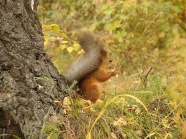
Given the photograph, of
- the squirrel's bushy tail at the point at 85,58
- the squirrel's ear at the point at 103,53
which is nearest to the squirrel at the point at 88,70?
the squirrel's bushy tail at the point at 85,58

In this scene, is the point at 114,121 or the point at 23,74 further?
the point at 114,121

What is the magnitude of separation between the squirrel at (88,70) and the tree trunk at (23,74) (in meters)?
0.37

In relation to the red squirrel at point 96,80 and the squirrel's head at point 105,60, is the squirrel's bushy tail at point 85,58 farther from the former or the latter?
the squirrel's head at point 105,60

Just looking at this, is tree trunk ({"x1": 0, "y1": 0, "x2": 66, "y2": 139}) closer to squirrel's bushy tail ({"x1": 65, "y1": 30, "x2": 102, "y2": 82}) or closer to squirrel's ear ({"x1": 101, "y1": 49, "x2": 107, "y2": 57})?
squirrel's bushy tail ({"x1": 65, "y1": 30, "x2": 102, "y2": 82})

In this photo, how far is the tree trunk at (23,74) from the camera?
2.02 meters

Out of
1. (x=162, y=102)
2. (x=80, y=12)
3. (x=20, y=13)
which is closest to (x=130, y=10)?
(x=80, y=12)

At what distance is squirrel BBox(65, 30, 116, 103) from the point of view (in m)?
2.59

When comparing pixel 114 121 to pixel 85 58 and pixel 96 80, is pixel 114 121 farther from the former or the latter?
pixel 96 80

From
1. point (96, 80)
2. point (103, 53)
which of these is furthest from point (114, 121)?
point (103, 53)

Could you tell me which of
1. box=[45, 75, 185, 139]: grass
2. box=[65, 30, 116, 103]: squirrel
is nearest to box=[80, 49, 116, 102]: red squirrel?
box=[65, 30, 116, 103]: squirrel

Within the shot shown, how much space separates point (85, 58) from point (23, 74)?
0.65 meters

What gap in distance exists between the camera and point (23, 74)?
2090 millimetres

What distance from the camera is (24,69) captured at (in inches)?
82.7

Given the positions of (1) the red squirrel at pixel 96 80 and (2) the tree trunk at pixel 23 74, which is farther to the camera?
(1) the red squirrel at pixel 96 80
